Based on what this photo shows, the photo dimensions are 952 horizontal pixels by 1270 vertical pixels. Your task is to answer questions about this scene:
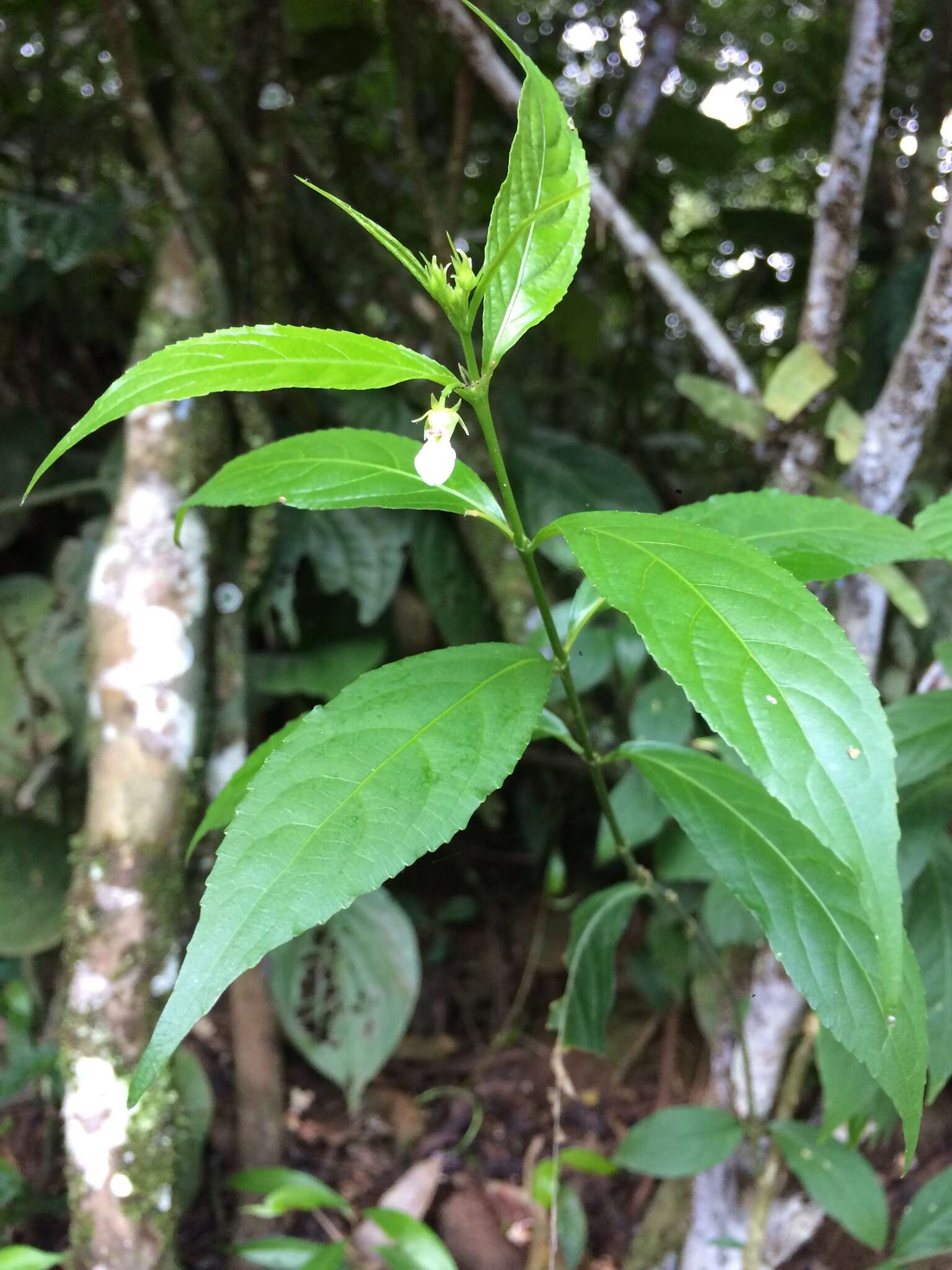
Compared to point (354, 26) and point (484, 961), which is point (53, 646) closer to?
point (484, 961)

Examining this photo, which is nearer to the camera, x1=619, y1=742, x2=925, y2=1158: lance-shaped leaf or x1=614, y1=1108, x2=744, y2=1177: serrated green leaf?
x1=619, y1=742, x2=925, y2=1158: lance-shaped leaf

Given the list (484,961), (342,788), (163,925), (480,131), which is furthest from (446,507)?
(480,131)

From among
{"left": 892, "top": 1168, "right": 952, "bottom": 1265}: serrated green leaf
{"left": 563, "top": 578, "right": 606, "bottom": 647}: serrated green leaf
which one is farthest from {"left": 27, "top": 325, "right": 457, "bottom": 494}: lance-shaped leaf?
{"left": 892, "top": 1168, "right": 952, "bottom": 1265}: serrated green leaf

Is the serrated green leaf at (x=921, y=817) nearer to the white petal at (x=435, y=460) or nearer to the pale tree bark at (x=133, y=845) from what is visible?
the white petal at (x=435, y=460)

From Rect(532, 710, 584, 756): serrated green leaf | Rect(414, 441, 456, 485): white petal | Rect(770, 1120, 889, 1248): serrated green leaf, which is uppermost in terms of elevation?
Rect(414, 441, 456, 485): white petal

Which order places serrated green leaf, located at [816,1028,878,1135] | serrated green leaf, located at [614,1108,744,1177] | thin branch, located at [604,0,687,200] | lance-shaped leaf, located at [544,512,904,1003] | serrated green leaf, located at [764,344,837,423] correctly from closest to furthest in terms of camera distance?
lance-shaped leaf, located at [544,512,904,1003] → serrated green leaf, located at [816,1028,878,1135] → serrated green leaf, located at [614,1108,744,1177] → serrated green leaf, located at [764,344,837,423] → thin branch, located at [604,0,687,200]

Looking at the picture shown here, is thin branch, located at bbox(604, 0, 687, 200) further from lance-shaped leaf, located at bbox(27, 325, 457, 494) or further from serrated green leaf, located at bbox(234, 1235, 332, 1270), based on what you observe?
serrated green leaf, located at bbox(234, 1235, 332, 1270)
